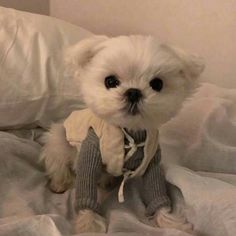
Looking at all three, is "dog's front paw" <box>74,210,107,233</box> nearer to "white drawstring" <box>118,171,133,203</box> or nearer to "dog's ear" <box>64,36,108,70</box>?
"white drawstring" <box>118,171,133,203</box>

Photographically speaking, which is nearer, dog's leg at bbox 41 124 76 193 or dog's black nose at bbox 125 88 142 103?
dog's black nose at bbox 125 88 142 103

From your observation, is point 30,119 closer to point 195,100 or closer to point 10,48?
point 10,48

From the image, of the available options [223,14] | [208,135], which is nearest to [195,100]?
[208,135]

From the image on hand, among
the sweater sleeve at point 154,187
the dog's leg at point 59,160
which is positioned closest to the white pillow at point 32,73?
the dog's leg at point 59,160

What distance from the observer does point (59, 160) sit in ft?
3.39

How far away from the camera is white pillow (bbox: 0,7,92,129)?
1110 mm

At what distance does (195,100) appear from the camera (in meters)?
1.26

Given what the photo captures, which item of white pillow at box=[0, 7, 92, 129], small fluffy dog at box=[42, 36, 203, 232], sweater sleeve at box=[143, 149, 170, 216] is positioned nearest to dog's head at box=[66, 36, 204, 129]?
small fluffy dog at box=[42, 36, 203, 232]

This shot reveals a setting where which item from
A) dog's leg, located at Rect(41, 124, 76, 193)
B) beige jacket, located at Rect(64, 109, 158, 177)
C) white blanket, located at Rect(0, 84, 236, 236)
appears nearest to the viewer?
white blanket, located at Rect(0, 84, 236, 236)

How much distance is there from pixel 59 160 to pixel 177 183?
0.89 feet

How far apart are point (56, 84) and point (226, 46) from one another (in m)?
0.52

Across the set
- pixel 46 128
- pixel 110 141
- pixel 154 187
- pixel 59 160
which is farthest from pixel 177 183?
pixel 46 128

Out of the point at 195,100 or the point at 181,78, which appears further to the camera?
the point at 195,100

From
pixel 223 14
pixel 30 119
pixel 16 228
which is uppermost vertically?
pixel 223 14
